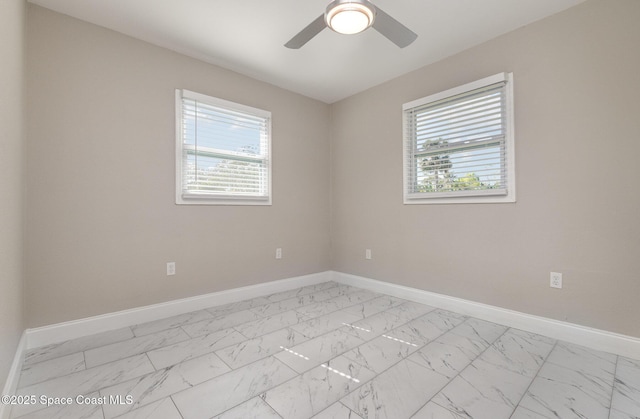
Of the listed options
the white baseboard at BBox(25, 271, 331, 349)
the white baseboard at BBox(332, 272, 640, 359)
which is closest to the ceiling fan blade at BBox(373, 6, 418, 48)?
the white baseboard at BBox(332, 272, 640, 359)

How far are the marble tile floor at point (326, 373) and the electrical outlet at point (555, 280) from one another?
430 millimetres

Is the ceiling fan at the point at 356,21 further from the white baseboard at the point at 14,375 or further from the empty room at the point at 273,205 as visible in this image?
the white baseboard at the point at 14,375

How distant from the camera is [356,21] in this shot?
1703 mm

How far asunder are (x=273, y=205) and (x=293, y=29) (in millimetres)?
1917

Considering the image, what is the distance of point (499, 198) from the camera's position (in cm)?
262

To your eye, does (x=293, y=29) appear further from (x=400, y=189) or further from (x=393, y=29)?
(x=400, y=189)

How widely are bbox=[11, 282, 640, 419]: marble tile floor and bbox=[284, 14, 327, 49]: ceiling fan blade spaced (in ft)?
7.21

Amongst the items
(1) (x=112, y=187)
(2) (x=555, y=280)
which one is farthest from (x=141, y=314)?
(2) (x=555, y=280)

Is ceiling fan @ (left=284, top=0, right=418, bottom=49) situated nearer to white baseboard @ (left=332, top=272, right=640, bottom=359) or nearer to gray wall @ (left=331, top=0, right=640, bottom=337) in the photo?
gray wall @ (left=331, top=0, right=640, bottom=337)

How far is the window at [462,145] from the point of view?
8.53ft

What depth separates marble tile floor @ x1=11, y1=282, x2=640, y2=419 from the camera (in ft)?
4.83

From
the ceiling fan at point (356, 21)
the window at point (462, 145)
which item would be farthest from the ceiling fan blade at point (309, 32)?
the window at point (462, 145)

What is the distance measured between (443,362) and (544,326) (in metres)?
1.08

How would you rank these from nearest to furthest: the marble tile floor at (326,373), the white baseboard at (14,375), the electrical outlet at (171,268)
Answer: the white baseboard at (14,375)
the marble tile floor at (326,373)
the electrical outlet at (171,268)
